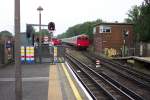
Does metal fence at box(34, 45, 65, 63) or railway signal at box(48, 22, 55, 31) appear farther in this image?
metal fence at box(34, 45, 65, 63)

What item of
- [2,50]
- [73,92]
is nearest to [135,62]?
[2,50]

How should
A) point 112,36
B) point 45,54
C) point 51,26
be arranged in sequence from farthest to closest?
point 112,36 < point 45,54 < point 51,26

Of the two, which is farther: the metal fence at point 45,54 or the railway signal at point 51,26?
the metal fence at point 45,54

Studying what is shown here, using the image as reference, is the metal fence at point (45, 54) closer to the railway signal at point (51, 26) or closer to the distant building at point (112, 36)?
the railway signal at point (51, 26)

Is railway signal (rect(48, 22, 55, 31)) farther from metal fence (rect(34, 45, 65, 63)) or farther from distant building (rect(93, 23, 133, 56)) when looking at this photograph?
distant building (rect(93, 23, 133, 56))

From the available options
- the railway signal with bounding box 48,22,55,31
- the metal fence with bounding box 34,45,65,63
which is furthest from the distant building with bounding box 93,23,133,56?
the railway signal with bounding box 48,22,55,31

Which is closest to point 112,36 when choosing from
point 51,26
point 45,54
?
point 45,54

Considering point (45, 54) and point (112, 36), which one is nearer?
point (45, 54)

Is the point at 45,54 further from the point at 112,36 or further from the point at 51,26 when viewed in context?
the point at 112,36

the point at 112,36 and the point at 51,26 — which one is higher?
the point at 51,26

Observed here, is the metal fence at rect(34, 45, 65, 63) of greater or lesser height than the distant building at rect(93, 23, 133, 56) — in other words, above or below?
below

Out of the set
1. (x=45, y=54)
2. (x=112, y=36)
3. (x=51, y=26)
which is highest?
(x=51, y=26)

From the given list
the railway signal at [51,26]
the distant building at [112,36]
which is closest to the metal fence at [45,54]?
the railway signal at [51,26]

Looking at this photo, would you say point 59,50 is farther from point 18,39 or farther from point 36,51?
point 18,39
